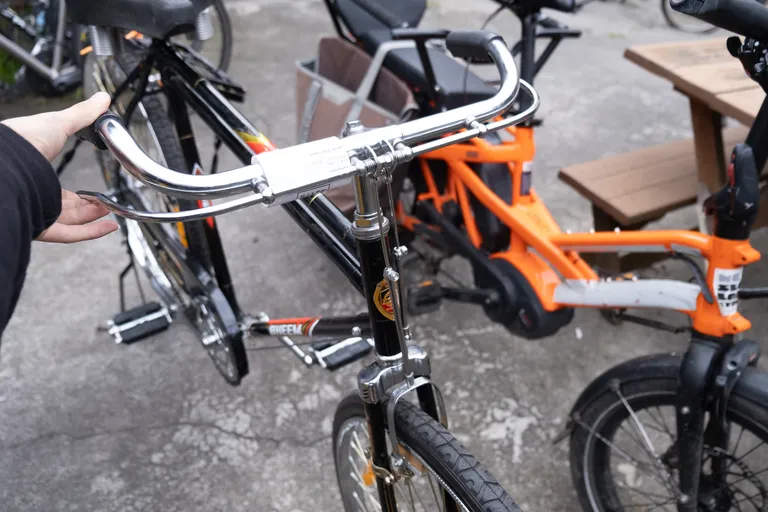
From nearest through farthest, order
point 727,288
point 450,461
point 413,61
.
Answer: point 450,461 → point 727,288 → point 413,61

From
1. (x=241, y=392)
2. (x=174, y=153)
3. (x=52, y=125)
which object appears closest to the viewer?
(x=52, y=125)

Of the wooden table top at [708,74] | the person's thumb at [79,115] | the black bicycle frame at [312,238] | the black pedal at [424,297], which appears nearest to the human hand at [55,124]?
the person's thumb at [79,115]

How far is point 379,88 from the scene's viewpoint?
2709 millimetres

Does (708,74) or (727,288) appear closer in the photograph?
(727,288)

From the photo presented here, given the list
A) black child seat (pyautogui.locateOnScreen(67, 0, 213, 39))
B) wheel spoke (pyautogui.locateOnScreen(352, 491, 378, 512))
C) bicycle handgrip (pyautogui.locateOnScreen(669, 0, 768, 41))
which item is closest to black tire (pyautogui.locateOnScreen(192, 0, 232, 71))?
black child seat (pyautogui.locateOnScreen(67, 0, 213, 39))

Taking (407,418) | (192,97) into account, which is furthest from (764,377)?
(192,97)

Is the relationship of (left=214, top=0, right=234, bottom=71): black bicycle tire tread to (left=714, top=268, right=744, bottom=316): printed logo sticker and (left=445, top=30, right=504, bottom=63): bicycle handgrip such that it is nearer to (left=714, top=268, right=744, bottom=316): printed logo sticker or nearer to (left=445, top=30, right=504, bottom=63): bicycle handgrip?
(left=445, top=30, right=504, bottom=63): bicycle handgrip

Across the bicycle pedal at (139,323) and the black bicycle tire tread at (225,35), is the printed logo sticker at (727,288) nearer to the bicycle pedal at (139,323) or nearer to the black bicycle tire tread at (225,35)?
the bicycle pedal at (139,323)

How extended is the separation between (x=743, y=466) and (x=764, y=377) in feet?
0.95

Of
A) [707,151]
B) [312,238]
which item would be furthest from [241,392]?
[707,151]

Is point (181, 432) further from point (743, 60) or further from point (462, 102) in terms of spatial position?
→ point (743, 60)

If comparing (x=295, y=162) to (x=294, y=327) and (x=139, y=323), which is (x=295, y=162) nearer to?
(x=294, y=327)

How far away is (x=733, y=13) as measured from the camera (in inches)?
53.1

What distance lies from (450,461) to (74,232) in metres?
0.87
